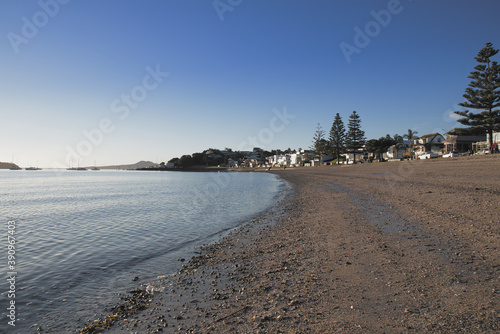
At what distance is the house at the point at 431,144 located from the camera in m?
71.9

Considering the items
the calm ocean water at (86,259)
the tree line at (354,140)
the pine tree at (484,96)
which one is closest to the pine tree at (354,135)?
the tree line at (354,140)

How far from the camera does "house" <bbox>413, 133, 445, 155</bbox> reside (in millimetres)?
71938

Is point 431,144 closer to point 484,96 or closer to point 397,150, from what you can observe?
point 397,150

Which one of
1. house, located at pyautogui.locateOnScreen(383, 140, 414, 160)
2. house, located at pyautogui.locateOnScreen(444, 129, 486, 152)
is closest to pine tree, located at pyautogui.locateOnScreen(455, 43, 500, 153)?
house, located at pyautogui.locateOnScreen(444, 129, 486, 152)

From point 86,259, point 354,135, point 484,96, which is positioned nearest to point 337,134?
point 354,135

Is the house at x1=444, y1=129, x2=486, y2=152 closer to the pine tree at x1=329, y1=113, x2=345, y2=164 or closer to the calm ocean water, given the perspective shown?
the pine tree at x1=329, y1=113, x2=345, y2=164

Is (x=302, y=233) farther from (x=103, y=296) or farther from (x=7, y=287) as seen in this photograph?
(x=7, y=287)

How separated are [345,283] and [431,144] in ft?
273

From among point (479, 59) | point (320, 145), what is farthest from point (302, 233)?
point (320, 145)

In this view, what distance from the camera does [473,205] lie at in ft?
37.0

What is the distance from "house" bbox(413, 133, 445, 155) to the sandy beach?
74.9 metres

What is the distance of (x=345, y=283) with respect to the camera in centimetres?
539

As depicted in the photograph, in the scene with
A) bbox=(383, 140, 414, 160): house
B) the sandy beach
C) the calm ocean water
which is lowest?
the calm ocean water

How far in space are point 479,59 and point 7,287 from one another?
60.0m
